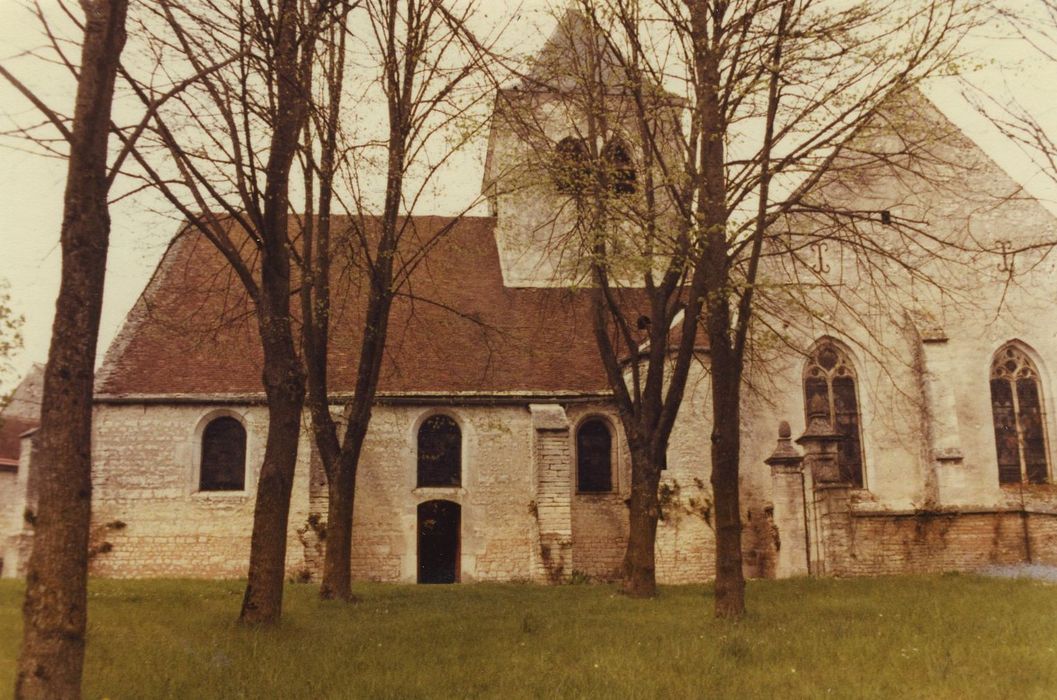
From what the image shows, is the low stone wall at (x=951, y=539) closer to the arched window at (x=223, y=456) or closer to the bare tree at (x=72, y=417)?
the arched window at (x=223, y=456)

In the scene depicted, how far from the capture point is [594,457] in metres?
22.4

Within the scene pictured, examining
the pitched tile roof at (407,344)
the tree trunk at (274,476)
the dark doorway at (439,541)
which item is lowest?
Answer: the dark doorway at (439,541)

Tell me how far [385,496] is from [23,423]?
1181 cm

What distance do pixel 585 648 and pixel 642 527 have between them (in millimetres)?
5771

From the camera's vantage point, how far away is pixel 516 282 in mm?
25281

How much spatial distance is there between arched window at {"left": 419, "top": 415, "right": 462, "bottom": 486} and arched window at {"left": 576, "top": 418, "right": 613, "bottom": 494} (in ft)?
10.0

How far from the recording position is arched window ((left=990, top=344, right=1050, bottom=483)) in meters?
21.1

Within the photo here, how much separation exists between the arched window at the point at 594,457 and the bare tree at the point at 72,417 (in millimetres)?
17063

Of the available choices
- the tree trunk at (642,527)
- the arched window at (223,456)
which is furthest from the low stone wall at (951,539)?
the arched window at (223,456)

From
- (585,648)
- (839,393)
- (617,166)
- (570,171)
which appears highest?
(617,166)

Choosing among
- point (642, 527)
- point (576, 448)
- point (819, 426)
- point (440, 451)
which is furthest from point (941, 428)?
point (440, 451)

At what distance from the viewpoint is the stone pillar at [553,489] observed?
20172 millimetres

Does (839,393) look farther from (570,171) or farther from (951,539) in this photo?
(570,171)

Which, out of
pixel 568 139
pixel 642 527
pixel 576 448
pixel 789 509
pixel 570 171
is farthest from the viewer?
pixel 576 448
